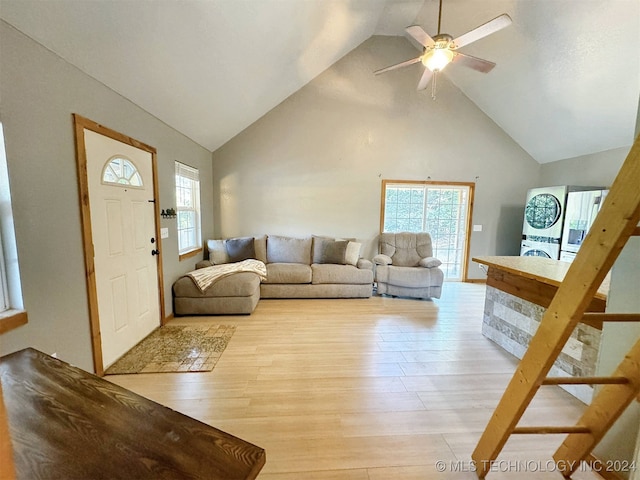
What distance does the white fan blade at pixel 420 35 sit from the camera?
2.23 metres

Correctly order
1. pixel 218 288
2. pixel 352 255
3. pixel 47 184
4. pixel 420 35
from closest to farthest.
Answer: pixel 47 184 → pixel 420 35 → pixel 218 288 → pixel 352 255

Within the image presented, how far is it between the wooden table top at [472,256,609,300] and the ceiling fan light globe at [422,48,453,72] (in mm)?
1965

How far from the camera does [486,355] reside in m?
2.47

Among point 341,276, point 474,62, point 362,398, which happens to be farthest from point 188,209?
point 474,62

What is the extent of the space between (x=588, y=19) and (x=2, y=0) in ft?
15.2

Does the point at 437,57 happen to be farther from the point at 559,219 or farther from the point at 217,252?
the point at 217,252

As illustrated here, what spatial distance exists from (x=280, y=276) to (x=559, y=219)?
4308mm

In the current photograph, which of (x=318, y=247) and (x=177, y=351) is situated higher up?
(x=318, y=247)

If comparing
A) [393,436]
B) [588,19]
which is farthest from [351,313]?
[588,19]

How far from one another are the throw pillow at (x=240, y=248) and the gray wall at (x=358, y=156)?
433 millimetres

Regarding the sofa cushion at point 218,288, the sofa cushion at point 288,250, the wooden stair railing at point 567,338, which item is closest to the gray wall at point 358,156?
the sofa cushion at point 288,250

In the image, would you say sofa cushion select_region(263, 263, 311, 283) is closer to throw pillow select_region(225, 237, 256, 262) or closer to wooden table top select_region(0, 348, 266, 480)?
throw pillow select_region(225, 237, 256, 262)

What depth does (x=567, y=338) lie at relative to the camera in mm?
920

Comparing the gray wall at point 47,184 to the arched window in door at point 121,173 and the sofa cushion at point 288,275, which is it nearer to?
the arched window in door at point 121,173
